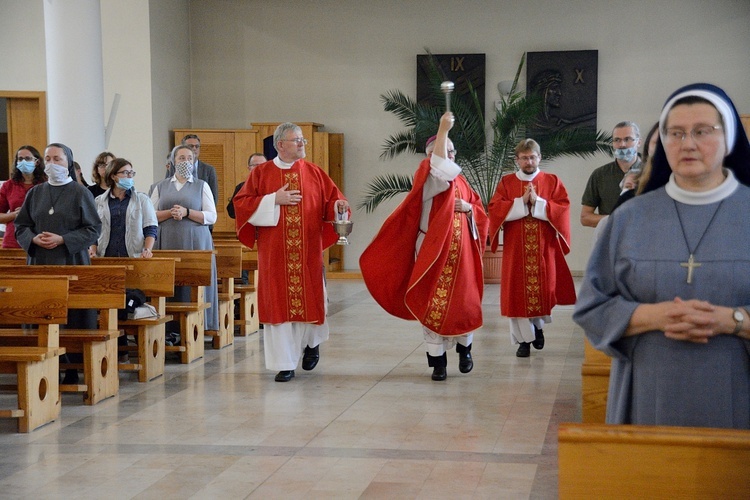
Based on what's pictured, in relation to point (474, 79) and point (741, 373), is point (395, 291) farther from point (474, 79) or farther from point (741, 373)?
point (474, 79)

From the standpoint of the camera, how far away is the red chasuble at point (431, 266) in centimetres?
669

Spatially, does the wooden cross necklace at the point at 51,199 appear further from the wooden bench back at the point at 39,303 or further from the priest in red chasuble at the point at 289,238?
the priest in red chasuble at the point at 289,238

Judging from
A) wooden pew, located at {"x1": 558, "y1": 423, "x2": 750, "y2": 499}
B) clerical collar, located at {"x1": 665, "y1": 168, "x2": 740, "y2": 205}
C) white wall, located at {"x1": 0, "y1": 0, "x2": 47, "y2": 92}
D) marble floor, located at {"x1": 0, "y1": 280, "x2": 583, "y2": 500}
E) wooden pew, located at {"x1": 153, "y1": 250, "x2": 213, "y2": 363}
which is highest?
white wall, located at {"x1": 0, "y1": 0, "x2": 47, "y2": 92}

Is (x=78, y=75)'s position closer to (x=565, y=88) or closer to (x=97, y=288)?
(x=97, y=288)

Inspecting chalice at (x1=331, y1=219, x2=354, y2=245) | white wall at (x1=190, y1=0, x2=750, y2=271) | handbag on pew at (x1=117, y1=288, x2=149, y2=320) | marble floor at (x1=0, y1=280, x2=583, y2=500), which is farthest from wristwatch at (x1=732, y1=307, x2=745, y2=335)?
white wall at (x1=190, y1=0, x2=750, y2=271)

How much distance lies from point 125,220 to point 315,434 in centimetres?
324

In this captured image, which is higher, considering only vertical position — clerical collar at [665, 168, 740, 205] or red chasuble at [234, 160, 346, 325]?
clerical collar at [665, 168, 740, 205]

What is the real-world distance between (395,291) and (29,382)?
264 cm

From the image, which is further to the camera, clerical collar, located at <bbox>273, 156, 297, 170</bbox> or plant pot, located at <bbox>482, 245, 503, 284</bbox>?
plant pot, located at <bbox>482, 245, 503, 284</bbox>

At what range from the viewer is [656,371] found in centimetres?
251

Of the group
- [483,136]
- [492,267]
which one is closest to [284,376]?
[492,267]

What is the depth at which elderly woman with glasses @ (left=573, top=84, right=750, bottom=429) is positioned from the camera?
241 centimetres

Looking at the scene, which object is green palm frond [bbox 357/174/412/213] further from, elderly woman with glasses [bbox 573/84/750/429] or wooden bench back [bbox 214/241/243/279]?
elderly woman with glasses [bbox 573/84/750/429]

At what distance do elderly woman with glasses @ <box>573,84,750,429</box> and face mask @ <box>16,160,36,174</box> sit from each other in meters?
6.72
